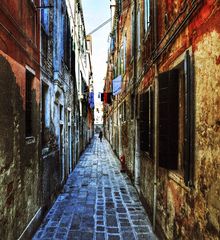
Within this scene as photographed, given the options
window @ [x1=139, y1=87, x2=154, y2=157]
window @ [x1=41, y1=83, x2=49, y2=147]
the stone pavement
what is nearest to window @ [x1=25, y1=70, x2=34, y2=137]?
window @ [x1=41, y1=83, x2=49, y2=147]

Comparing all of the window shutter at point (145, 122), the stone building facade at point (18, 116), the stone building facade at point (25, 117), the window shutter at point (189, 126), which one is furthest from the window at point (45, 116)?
the window shutter at point (189, 126)

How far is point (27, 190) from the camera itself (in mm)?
5094

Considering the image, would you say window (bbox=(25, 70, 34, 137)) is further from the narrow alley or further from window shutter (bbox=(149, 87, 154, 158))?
window shutter (bbox=(149, 87, 154, 158))

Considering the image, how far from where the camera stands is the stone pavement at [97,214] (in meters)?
5.35

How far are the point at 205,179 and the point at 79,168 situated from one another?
11213mm

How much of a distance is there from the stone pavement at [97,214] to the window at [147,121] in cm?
158

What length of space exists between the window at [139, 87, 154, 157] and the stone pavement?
1580mm

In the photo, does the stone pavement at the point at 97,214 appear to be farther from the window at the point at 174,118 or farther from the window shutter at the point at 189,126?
the window shutter at the point at 189,126

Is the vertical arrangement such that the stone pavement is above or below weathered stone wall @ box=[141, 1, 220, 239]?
below

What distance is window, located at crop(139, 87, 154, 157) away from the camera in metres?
6.25

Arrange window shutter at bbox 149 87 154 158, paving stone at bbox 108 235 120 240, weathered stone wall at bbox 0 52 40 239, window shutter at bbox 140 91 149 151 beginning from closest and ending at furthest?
weathered stone wall at bbox 0 52 40 239 → paving stone at bbox 108 235 120 240 → window shutter at bbox 149 87 154 158 → window shutter at bbox 140 91 149 151

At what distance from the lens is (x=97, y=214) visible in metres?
6.51

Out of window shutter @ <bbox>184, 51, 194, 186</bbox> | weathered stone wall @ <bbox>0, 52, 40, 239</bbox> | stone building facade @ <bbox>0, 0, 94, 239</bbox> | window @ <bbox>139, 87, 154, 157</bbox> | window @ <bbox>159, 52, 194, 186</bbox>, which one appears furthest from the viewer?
window @ <bbox>139, 87, 154, 157</bbox>

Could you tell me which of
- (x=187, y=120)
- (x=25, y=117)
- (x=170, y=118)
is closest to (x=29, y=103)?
(x=25, y=117)
